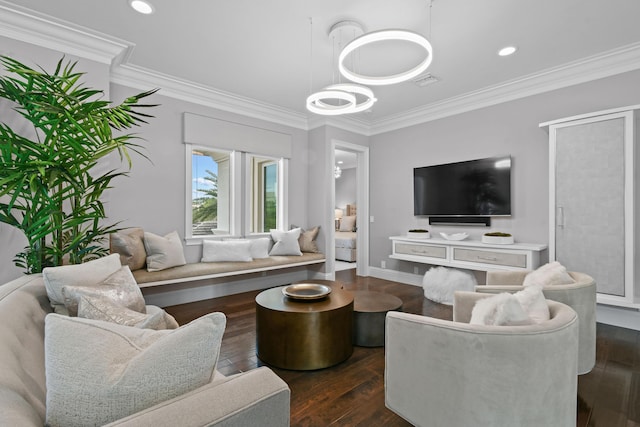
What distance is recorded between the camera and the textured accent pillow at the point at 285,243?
183 inches

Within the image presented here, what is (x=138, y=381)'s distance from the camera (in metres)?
0.75

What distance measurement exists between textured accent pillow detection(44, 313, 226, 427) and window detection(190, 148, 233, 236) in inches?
136

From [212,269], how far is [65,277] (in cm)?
231

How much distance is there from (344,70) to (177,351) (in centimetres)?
236

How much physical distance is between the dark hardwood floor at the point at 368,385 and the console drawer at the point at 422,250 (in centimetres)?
173

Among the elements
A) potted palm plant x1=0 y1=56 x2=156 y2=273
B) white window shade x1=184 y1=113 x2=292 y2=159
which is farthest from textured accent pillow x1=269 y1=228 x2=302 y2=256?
potted palm plant x1=0 y1=56 x2=156 y2=273

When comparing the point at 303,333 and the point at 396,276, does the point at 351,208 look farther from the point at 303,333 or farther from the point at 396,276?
the point at 303,333

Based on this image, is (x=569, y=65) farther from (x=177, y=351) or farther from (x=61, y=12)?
(x=61, y=12)

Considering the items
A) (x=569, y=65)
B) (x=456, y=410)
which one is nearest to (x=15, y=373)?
(x=456, y=410)

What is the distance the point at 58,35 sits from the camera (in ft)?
8.80

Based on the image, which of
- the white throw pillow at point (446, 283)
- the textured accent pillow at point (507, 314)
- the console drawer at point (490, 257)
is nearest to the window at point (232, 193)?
the white throw pillow at point (446, 283)

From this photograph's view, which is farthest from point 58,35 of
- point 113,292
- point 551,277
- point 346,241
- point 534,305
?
point 346,241

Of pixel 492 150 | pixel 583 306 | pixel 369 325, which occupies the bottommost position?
pixel 369 325

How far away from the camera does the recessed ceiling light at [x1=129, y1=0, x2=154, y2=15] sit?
2.38m
